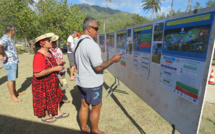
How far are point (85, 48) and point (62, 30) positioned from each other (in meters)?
→ 16.0

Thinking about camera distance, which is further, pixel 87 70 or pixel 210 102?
pixel 210 102

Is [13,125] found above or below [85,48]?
below

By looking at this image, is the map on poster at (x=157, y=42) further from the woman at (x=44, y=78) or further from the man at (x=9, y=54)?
the man at (x=9, y=54)

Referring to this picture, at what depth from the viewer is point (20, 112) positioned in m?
3.12

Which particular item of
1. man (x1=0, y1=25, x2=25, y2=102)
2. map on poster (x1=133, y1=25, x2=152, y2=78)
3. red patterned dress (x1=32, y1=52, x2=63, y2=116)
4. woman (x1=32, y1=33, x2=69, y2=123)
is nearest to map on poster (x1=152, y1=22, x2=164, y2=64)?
map on poster (x1=133, y1=25, x2=152, y2=78)

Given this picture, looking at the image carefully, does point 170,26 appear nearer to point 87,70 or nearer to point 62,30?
point 87,70

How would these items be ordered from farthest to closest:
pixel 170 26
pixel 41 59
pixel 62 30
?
pixel 62 30 < pixel 41 59 < pixel 170 26

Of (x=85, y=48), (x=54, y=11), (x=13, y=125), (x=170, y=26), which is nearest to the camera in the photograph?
(x=170, y=26)

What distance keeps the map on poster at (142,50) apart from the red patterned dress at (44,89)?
67.8 inches

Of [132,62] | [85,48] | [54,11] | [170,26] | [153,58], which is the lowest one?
[132,62]

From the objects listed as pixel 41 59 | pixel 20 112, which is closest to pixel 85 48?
pixel 41 59

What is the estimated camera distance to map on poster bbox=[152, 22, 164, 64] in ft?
5.68

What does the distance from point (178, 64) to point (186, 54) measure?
153mm

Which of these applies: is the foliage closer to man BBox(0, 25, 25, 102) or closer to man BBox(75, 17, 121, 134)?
man BBox(0, 25, 25, 102)
